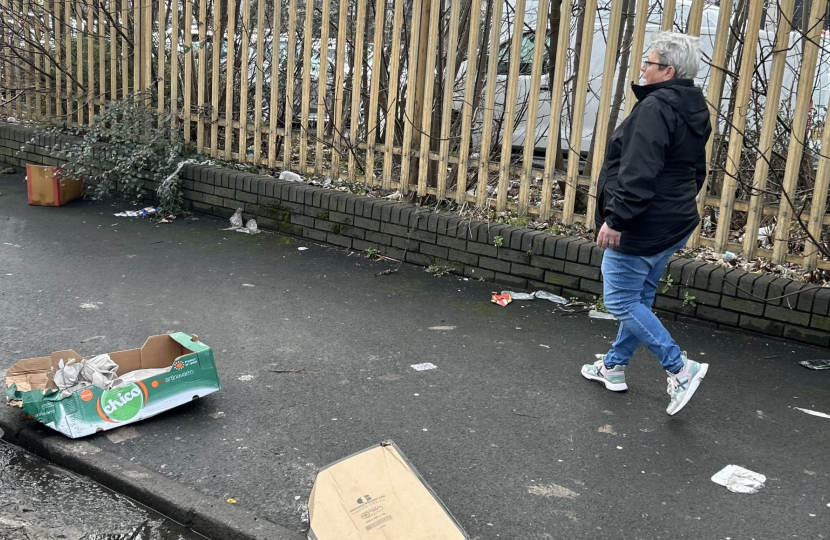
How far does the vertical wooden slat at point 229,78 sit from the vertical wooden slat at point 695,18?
13.4ft

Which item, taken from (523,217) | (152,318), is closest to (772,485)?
(523,217)

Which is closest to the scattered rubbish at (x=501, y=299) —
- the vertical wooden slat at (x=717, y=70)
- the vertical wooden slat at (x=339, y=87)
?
the vertical wooden slat at (x=717, y=70)

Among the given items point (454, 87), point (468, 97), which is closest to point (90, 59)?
point (454, 87)

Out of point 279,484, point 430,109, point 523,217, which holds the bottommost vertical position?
point 279,484

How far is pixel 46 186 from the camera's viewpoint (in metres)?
7.99

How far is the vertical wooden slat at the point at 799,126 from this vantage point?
494 centimetres

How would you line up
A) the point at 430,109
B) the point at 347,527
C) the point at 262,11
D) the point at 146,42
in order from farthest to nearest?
the point at 146,42, the point at 262,11, the point at 430,109, the point at 347,527

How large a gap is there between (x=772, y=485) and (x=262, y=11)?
19.0ft

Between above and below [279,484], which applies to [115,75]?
above

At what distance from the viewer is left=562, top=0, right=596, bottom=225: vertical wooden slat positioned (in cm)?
570

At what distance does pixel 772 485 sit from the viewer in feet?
11.3

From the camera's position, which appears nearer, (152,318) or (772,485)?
(772,485)

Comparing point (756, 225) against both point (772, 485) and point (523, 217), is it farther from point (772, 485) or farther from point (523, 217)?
point (772, 485)

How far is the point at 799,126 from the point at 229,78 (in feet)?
15.9
